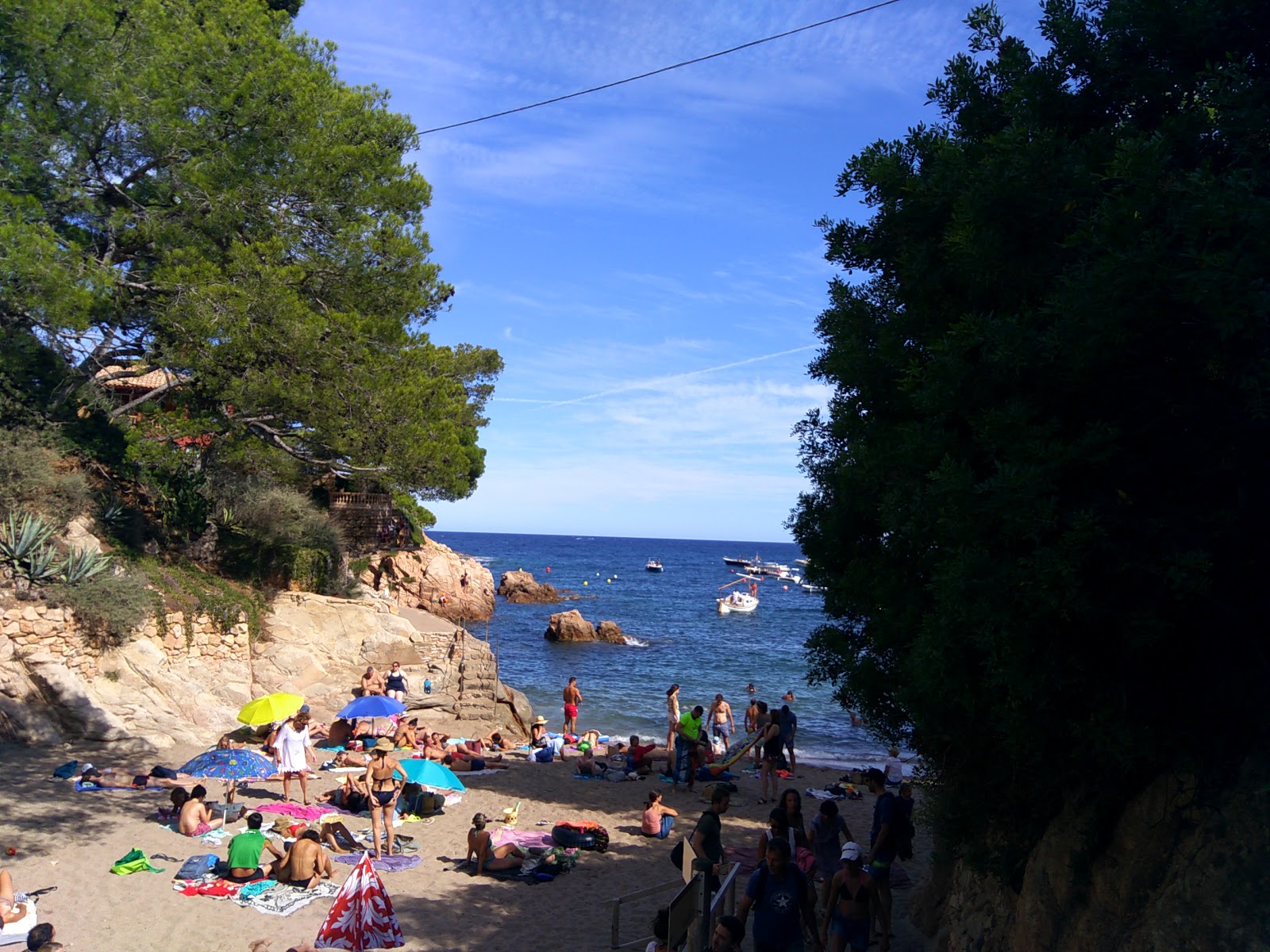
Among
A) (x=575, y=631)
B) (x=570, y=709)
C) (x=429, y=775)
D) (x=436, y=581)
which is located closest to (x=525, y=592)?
(x=436, y=581)

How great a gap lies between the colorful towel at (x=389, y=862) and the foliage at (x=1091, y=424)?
707cm

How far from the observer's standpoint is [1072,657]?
4586mm

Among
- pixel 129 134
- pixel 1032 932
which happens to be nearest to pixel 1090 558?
pixel 1032 932

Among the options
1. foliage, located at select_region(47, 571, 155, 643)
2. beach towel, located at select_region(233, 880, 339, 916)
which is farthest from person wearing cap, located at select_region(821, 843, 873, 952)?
foliage, located at select_region(47, 571, 155, 643)

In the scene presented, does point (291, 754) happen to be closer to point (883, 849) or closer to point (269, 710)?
point (269, 710)

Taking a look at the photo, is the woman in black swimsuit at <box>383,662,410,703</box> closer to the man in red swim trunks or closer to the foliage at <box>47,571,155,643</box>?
the man in red swim trunks

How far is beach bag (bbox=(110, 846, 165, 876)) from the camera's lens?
967 centimetres

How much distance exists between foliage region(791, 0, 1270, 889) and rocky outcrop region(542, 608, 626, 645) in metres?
40.8

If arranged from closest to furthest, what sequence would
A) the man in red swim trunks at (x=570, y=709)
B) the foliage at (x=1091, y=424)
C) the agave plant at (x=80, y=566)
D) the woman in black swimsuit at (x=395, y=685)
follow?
the foliage at (x=1091, y=424) < the agave plant at (x=80, y=566) < the woman in black swimsuit at (x=395, y=685) < the man in red swim trunks at (x=570, y=709)

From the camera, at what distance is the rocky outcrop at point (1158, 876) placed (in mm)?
4543

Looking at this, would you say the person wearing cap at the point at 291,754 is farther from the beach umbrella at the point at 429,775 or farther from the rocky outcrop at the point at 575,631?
the rocky outcrop at the point at 575,631

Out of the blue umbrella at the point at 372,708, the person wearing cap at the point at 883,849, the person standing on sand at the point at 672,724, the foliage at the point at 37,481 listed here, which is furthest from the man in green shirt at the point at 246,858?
the foliage at the point at 37,481

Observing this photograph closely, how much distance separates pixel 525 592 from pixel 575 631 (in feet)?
74.7

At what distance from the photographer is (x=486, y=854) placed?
418 inches
